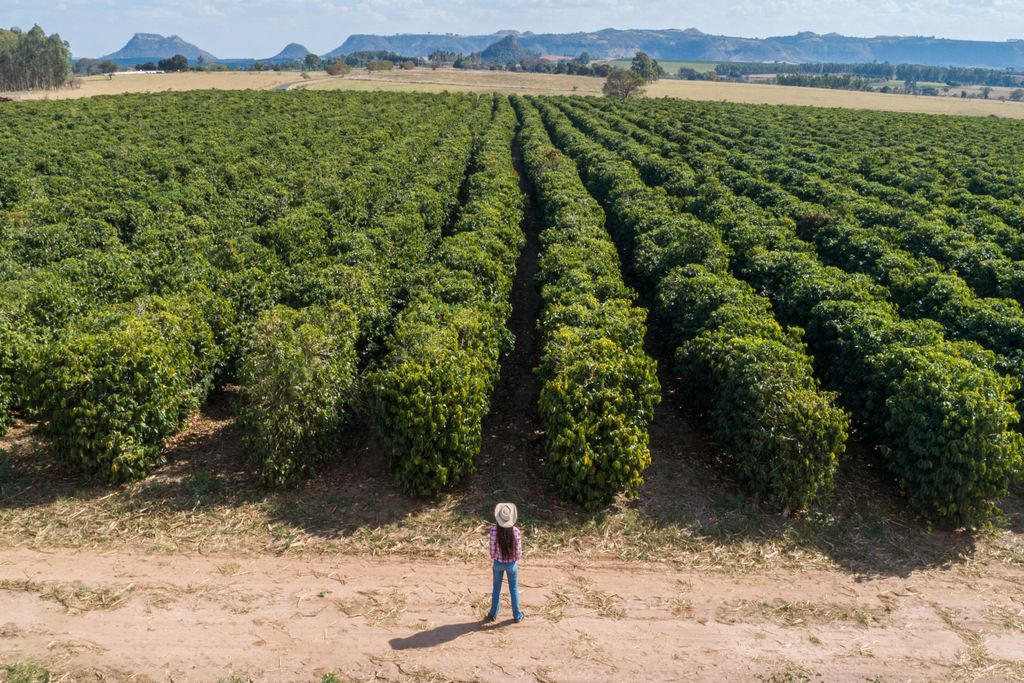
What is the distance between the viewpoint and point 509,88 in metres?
114

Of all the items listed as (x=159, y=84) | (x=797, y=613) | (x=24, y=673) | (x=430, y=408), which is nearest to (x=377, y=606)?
(x=430, y=408)

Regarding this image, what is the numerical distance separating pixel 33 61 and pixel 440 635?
120486 millimetres

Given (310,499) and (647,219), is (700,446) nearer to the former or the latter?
(310,499)

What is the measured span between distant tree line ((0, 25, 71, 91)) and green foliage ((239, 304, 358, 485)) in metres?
114

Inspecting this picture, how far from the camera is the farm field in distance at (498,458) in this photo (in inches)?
345

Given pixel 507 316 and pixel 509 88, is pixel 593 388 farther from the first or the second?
pixel 509 88

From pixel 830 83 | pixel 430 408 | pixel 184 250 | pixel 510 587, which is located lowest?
pixel 510 587

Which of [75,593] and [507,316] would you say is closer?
[75,593]

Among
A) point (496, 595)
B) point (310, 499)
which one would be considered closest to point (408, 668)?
point (496, 595)

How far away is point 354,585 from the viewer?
9.67 m

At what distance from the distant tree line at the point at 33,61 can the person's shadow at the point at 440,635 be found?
393 ft

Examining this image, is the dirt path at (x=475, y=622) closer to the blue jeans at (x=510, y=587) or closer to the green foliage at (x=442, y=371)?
the blue jeans at (x=510, y=587)

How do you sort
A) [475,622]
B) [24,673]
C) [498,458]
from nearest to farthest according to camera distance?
[24,673], [475,622], [498,458]

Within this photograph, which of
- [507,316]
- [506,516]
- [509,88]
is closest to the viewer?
[506,516]
